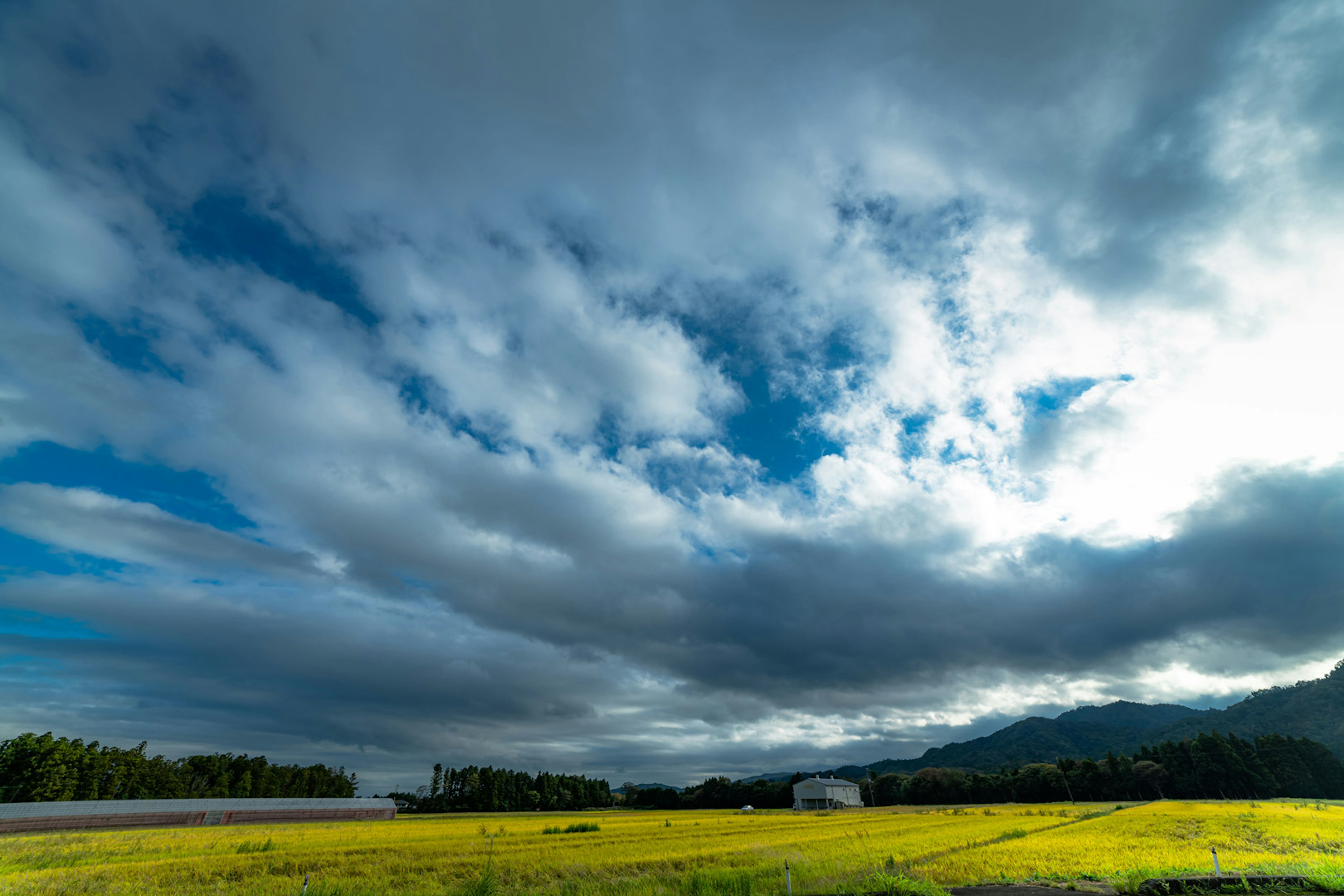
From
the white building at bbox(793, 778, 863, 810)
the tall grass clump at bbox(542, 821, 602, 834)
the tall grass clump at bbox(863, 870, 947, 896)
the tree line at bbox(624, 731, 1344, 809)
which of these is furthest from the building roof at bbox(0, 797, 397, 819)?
the tall grass clump at bbox(863, 870, 947, 896)

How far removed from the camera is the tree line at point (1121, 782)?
106375 millimetres

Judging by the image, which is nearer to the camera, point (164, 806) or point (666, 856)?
point (666, 856)

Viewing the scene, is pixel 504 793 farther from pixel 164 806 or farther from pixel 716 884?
pixel 716 884

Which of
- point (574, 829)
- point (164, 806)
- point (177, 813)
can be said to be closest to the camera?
point (574, 829)

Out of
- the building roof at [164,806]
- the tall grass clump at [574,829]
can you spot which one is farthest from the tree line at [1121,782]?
the tall grass clump at [574,829]

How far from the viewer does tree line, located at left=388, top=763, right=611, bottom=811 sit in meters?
150

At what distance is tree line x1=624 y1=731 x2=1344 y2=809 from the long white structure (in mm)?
82727

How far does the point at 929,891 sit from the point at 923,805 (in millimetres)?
132546

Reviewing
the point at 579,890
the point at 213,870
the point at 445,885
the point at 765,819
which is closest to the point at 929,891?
the point at 579,890

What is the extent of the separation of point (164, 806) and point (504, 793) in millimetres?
97131

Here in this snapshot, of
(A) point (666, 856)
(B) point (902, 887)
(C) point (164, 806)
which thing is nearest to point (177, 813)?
(C) point (164, 806)

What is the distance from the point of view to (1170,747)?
388 feet

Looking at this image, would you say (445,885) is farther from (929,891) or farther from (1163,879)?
(1163,879)

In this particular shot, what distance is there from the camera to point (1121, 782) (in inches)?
4732
